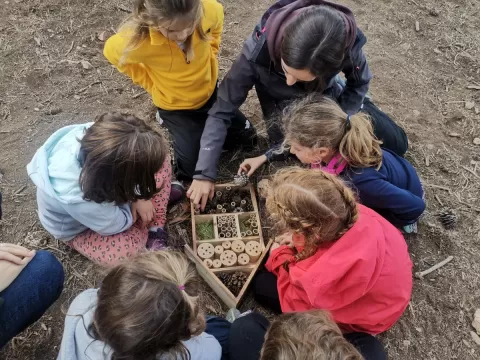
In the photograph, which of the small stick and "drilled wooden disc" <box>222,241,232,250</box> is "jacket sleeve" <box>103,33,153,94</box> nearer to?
"drilled wooden disc" <box>222,241,232,250</box>

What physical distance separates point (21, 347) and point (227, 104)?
6.14 feet

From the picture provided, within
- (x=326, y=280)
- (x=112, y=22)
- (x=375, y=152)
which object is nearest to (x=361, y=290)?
(x=326, y=280)

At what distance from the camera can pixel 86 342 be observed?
5.37 feet

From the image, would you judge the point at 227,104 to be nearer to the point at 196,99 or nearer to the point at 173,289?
the point at 196,99

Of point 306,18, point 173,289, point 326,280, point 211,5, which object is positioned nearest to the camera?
point 173,289

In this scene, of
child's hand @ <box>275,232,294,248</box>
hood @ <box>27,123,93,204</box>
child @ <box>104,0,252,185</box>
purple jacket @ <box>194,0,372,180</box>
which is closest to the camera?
hood @ <box>27,123,93,204</box>

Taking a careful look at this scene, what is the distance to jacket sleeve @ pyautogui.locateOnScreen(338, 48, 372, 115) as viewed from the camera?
2678mm

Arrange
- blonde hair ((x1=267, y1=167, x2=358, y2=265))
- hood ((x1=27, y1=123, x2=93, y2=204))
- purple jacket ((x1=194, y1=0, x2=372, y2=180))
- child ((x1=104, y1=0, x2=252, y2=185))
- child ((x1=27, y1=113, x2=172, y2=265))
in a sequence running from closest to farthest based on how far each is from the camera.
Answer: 1. blonde hair ((x1=267, y1=167, x2=358, y2=265))
2. child ((x1=27, y1=113, x2=172, y2=265))
3. hood ((x1=27, y1=123, x2=93, y2=204))
4. child ((x1=104, y1=0, x2=252, y2=185))
5. purple jacket ((x1=194, y1=0, x2=372, y2=180))

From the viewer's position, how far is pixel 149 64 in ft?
8.90

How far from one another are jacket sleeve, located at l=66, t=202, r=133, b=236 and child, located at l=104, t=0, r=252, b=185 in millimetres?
570

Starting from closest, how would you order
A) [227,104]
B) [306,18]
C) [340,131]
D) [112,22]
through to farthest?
[306,18]
[340,131]
[227,104]
[112,22]

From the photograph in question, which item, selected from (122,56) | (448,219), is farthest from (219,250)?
(448,219)

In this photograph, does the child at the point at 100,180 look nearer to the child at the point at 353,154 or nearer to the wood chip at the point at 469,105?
the child at the point at 353,154

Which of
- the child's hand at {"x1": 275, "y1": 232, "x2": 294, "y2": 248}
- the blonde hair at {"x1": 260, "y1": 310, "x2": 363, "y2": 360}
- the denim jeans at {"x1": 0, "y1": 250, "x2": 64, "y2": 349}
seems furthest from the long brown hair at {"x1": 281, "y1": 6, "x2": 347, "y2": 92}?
the denim jeans at {"x1": 0, "y1": 250, "x2": 64, "y2": 349}
